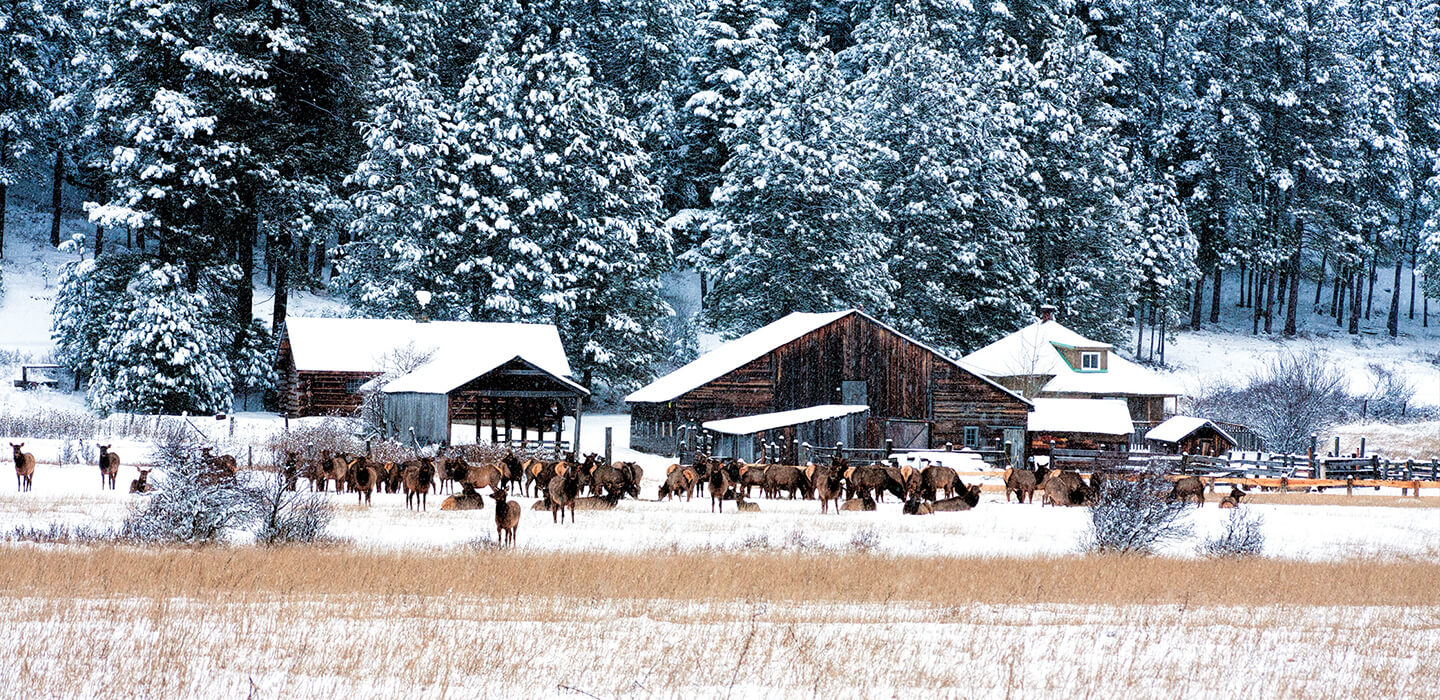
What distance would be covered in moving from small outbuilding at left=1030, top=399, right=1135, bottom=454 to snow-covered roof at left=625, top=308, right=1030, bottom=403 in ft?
13.6

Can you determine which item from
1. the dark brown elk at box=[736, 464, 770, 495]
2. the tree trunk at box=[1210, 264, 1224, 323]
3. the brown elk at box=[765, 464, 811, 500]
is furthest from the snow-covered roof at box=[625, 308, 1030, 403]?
the tree trunk at box=[1210, 264, 1224, 323]

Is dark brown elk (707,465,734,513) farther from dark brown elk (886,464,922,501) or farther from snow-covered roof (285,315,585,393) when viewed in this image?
snow-covered roof (285,315,585,393)

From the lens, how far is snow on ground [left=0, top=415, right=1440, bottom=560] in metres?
23.0

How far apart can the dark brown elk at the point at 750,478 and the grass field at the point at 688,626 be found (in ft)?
41.3

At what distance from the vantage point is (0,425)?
47.4 metres

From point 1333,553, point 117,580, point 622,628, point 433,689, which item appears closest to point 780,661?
point 622,628

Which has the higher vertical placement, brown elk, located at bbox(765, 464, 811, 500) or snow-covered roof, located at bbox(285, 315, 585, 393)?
snow-covered roof, located at bbox(285, 315, 585, 393)

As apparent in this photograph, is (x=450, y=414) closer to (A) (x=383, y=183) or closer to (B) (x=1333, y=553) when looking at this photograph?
(A) (x=383, y=183)

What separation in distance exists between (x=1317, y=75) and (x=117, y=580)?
8722 cm

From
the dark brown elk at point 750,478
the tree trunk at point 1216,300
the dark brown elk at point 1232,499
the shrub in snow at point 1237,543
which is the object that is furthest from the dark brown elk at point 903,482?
the tree trunk at point 1216,300

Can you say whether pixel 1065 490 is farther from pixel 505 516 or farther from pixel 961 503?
pixel 505 516

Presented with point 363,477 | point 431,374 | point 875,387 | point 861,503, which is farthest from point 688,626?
point 875,387

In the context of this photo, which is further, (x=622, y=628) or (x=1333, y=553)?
(x=1333, y=553)

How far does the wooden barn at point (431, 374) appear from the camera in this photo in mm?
48594
